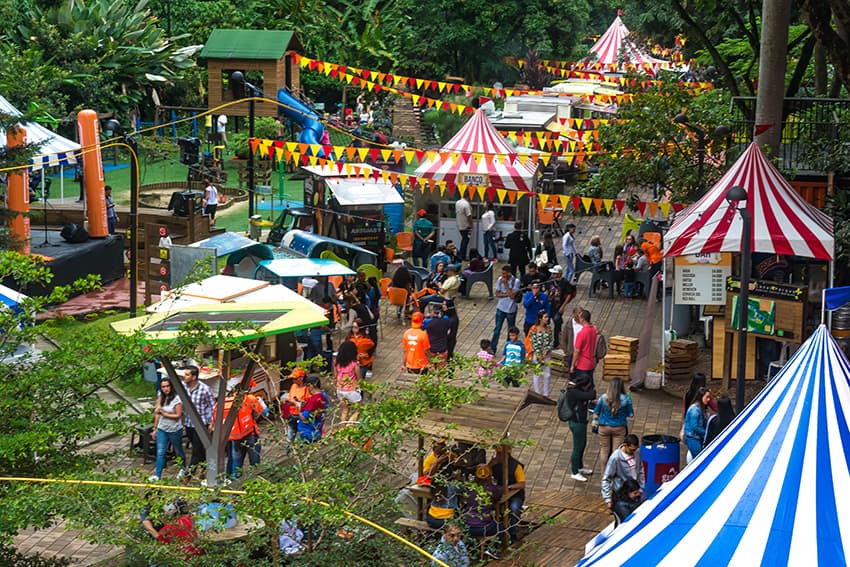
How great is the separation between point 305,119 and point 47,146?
9.06 meters

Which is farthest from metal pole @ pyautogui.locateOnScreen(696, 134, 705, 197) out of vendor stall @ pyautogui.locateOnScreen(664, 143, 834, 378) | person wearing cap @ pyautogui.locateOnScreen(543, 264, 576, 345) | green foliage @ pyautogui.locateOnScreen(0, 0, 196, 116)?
green foliage @ pyautogui.locateOnScreen(0, 0, 196, 116)

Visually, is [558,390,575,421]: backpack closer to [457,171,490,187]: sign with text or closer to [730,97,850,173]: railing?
[730,97,850,173]: railing

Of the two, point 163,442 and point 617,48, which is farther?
point 617,48

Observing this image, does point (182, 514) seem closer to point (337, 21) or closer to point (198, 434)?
point (198, 434)

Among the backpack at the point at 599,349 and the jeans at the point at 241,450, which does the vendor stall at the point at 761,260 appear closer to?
the backpack at the point at 599,349

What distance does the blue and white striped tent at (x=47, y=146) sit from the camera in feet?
82.9

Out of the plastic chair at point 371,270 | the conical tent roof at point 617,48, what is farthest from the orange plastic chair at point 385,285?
the conical tent roof at point 617,48

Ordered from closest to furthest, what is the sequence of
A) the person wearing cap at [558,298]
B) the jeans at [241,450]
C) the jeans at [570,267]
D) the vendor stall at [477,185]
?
the jeans at [241,450] → the person wearing cap at [558,298] → the jeans at [570,267] → the vendor stall at [477,185]

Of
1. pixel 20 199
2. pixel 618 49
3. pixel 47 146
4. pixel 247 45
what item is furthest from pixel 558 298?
pixel 618 49

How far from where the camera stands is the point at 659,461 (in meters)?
15.0

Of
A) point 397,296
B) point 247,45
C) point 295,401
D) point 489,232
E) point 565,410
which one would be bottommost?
point 565,410

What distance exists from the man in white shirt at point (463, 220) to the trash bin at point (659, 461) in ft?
47.2

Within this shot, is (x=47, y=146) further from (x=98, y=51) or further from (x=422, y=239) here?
(x=98, y=51)

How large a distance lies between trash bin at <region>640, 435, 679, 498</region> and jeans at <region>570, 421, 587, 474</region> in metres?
1.09
